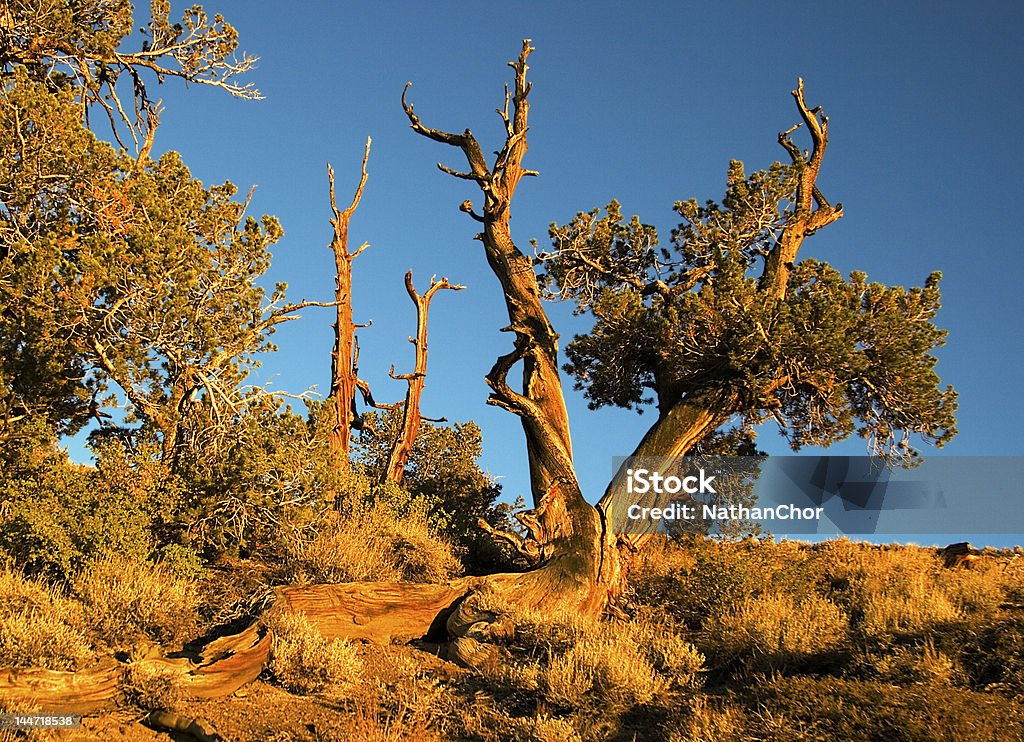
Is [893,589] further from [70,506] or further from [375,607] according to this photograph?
[70,506]

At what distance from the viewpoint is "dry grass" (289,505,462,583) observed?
14125 mm

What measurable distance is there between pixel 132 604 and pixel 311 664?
9.75ft

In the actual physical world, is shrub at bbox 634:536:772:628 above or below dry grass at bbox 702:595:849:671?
above

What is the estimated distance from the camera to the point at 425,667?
37.5 feet

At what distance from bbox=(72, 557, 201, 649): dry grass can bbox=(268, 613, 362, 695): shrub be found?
1.82m

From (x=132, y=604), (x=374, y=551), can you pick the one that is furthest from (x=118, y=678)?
(x=374, y=551)

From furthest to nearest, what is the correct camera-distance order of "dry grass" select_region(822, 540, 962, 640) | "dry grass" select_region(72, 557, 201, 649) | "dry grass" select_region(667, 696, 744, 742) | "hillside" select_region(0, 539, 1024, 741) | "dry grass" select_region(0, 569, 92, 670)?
"dry grass" select_region(72, 557, 201, 649) < "dry grass" select_region(822, 540, 962, 640) < "dry grass" select_region(0, 569, 92, 670) < "hillside" select_region(0, 539, 1024, 741) < "dry grass" select_region(667, 696, 744, 742)

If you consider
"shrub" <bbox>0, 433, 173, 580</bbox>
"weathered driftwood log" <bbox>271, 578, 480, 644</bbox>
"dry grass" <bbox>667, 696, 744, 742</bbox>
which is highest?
"shrub" <bbox>0, 433, 173, 580</bbox>

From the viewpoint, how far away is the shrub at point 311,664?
10.3 meters

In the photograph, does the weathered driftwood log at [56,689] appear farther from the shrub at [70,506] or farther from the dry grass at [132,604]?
the shrub at [70,506]

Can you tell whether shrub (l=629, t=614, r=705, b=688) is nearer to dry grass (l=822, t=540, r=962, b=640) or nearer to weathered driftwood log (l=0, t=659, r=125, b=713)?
dry grass (l=822, t=540, r=962, b=640)

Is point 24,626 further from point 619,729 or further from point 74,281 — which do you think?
point 619,729

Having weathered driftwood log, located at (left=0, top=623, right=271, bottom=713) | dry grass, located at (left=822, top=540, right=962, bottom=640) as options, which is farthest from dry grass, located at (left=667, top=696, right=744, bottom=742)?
weathered driftwood log, located at (left=0, top=623, right=271, bottom=713)

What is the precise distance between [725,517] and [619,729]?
9.50 m
